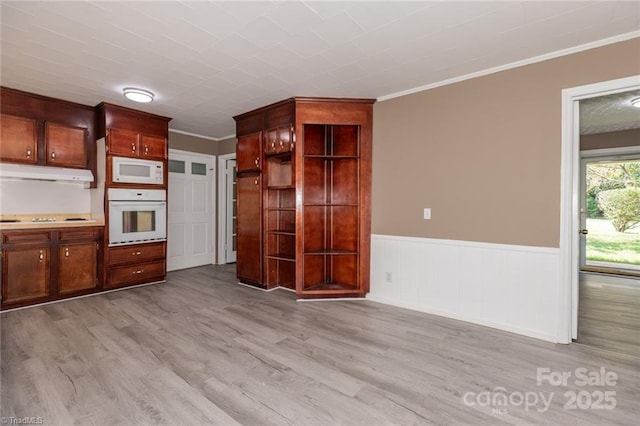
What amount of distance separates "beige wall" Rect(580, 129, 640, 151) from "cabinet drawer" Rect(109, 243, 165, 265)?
7.66 m

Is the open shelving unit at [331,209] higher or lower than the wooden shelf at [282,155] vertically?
lower

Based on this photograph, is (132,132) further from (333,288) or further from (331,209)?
(333,288)

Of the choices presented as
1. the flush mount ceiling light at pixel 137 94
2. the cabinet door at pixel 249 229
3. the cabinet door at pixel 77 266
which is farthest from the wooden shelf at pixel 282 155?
the cabinet door at pixel 77 266

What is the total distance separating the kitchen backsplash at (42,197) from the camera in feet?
12.3

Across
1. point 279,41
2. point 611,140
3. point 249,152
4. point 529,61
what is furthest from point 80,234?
point 611,140

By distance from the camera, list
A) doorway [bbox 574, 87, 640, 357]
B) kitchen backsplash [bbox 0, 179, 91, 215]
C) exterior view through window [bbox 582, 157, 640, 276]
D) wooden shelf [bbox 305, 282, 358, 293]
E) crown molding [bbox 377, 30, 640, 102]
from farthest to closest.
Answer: exterior view through window [bbox 582, 157, 640, 276], wooden shelf [bbox 305, 282, 358, 293], kitchen backsplash [bbox 0, 179, 91, 215], doorway [bbox 574, 87, 640, 357], crown molding [bbox 377, 30, 640, 102]

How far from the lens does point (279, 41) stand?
2.50m

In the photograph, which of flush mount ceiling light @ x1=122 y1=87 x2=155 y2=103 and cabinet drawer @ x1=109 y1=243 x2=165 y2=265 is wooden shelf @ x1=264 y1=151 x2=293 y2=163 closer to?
flush mount ceiling light @ x1=122 y1=87 x2=155 y2=103

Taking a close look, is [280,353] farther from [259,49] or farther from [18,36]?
[18,36]

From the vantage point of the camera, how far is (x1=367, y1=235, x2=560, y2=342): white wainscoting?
8.94 ft

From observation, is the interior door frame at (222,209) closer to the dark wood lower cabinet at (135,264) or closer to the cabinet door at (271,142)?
the dark wood lower cabinet at (135,264)

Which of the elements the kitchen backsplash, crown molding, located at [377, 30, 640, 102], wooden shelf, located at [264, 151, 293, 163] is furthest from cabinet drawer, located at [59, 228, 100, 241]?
crown molding, located at [377, 30, 640, 102]

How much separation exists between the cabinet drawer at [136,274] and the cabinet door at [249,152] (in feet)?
6.53

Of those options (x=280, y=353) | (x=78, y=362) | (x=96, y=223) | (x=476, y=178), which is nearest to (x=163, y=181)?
(x=96, y=223)
